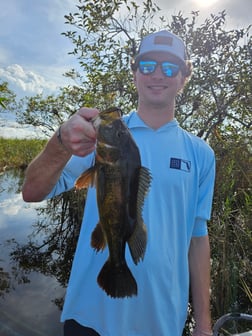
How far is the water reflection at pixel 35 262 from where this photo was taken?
553cm

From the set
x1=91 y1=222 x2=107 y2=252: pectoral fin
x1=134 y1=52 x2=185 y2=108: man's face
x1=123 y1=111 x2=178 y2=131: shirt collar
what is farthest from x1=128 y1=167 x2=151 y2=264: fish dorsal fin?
x1=134 y1=52 x2=185 y2=108: man's face

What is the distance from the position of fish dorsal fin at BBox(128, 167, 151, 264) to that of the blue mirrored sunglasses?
0.89 metres

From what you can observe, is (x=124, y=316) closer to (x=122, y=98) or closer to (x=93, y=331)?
A: (x=93, y=331)

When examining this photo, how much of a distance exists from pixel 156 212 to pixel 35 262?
265 inches

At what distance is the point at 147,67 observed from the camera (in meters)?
2.15

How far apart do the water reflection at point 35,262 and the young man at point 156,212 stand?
3.92 metres

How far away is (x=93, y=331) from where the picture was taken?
71.9 inches

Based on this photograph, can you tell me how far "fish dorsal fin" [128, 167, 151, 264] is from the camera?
60.4 inches

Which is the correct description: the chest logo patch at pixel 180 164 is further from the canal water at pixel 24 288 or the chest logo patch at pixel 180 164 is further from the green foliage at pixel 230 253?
the canal water at pixel 24 288

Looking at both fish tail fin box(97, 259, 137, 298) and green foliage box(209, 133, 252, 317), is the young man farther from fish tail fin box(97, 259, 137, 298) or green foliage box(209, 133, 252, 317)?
green foliage box(209, 133, 252, 317)

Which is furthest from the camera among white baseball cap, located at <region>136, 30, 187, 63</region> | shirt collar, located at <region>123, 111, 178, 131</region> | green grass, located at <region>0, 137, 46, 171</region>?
green grass, located at <region>0, 137, 46, 171</region>

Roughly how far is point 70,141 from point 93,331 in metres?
1.12

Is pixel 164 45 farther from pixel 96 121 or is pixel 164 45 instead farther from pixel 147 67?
pixel 96 121

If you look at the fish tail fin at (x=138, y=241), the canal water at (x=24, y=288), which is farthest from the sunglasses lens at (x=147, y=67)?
the canal water at (x=24, y=288)
